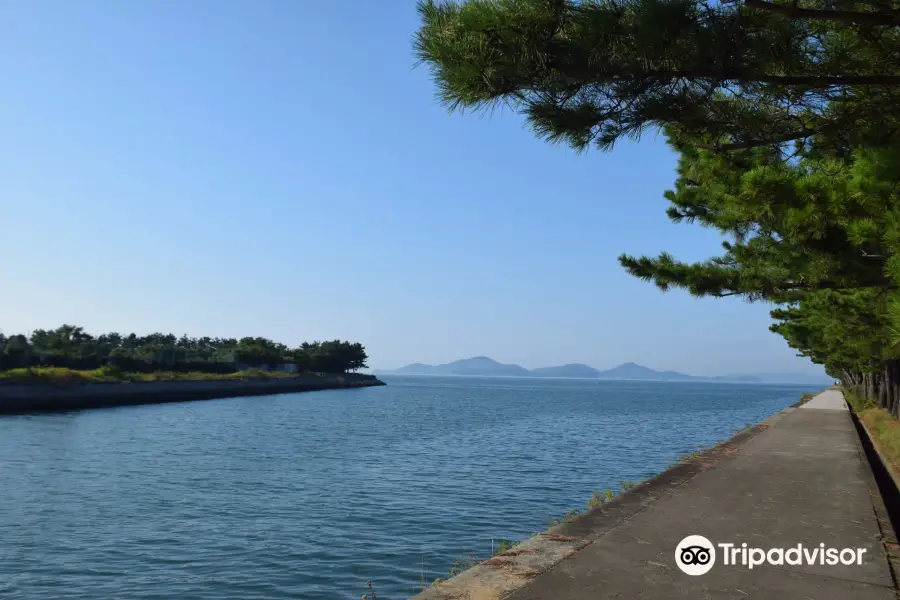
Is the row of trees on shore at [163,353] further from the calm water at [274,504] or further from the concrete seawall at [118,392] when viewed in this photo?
the calm water at [274,504]

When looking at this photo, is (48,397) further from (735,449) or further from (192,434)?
(735,449)

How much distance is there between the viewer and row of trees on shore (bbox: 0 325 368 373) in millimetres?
65562

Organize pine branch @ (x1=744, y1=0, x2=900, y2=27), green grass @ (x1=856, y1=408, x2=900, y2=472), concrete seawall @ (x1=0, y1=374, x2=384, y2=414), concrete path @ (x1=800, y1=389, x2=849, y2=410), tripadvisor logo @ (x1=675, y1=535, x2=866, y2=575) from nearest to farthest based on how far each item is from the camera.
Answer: pine branch @ (x1=744, y1=0, x2=900, y2=27) → tripadvisor logo @ (x1=675, y1=535, x2=866, y2=575) → green grass @ (x1=856, y1=408, x2=900, y2=472) → concrete path @ (x1=800, y1=389, x2=849, y2=410) → concrete seawall @ (x1=0, y1=374, x2=384, y2=414)

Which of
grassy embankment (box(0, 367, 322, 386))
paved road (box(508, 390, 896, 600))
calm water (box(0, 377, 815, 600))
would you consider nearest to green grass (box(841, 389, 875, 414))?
calm water (box(0, 377, 815, 600))

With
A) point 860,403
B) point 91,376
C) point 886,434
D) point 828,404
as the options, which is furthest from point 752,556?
point 91,376

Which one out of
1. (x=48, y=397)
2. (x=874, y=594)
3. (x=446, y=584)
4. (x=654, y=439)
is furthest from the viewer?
(x=48, y=397)

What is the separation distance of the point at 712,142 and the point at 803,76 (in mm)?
1990

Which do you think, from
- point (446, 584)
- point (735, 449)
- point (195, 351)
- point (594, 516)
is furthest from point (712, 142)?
point (195, 351)

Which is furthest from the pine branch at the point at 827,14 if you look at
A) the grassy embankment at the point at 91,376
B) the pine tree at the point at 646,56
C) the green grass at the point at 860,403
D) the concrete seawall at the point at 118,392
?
the grassy embankment at the point at 91,376

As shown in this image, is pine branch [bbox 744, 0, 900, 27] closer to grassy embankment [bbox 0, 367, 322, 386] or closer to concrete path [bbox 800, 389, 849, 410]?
concrete path [bbox 800, 389, 849, 410]

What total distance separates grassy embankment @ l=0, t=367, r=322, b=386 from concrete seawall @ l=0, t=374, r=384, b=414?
619 millimetres

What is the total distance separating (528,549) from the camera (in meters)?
6.20

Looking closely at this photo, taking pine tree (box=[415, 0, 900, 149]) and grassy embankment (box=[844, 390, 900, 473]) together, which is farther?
grassy embankment (box=[844, 390, 900, 473])

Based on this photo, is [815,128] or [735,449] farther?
[735,449]
